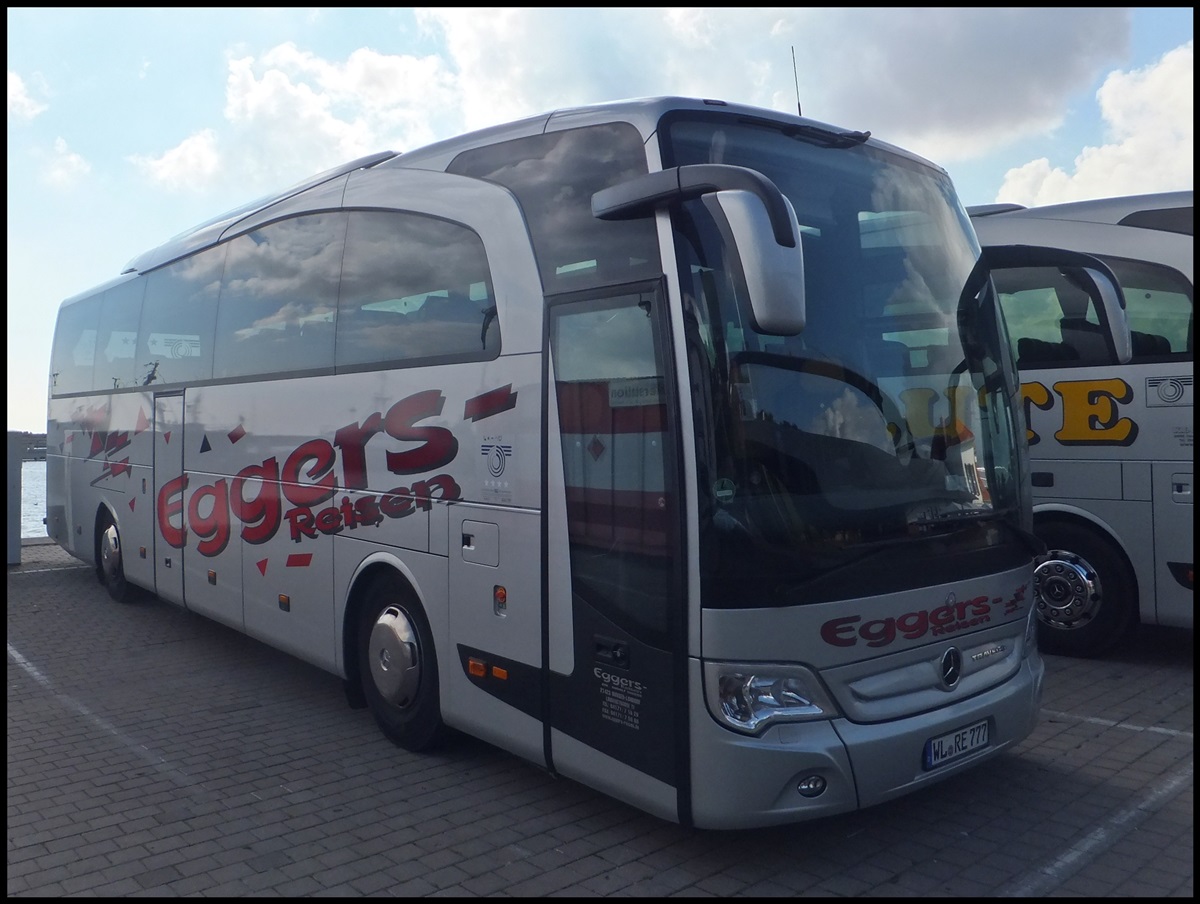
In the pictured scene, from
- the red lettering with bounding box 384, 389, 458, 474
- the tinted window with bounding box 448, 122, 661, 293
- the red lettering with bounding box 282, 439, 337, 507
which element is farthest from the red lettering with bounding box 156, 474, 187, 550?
the tinted window with bounding box 448, 122, 661, 293

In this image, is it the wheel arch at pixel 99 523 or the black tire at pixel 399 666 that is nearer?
the black tire at pixel 399 666

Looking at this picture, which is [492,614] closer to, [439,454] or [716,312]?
[439,454]

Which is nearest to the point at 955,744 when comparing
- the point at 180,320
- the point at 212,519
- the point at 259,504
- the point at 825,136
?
the point at 825,136

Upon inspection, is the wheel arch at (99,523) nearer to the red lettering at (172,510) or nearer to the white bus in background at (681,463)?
the red lettering at (172,510)

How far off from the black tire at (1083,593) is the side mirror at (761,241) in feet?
17.0

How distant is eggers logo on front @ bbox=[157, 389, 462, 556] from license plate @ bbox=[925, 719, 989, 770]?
2.64 meters

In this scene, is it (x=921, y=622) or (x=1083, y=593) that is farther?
(x=1083, y=593)

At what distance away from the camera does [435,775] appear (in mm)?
5883

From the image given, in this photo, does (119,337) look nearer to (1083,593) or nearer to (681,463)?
(681,463)

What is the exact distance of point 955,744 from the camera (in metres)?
4.72

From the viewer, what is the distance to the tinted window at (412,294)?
221 inches

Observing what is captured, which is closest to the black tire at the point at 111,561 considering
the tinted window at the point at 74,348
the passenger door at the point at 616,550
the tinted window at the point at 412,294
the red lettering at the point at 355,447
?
the tinted window at the point at 74,348

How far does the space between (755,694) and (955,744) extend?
1091mm

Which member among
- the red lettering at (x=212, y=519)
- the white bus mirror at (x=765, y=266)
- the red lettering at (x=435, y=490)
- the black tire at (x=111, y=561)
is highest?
the white bus mirror at (x=765, y=266)
